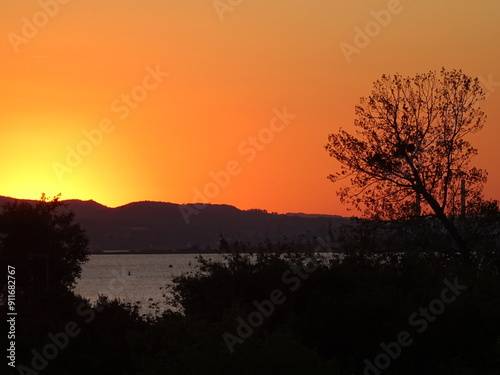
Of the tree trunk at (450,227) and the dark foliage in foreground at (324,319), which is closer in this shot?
the dark foliage in foreground at (324,319)

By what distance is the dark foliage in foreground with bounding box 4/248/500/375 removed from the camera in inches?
796

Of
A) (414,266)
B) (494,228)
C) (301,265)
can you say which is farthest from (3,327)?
(494,228)

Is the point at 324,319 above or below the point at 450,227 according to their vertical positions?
below

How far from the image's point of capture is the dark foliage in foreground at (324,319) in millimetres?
20219

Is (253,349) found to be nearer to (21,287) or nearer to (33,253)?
(21,287)

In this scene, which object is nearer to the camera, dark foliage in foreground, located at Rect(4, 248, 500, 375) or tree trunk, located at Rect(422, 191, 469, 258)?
dark foliage in foreground, located at Rect(4, 248, 500, 375)

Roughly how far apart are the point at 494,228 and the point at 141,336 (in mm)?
15518

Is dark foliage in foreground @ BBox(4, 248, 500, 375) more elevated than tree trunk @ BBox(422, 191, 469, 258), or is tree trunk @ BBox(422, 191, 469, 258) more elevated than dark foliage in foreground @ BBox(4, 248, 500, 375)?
tree trunk @ BBox(422, 191, 469, 258)

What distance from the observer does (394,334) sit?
23.8 metres

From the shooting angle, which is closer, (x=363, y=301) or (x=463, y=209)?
(x=363, y=301)

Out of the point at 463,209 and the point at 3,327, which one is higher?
the point at 463,209

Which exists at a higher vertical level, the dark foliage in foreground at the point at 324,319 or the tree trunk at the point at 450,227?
the tree trunk at the point at 450,227

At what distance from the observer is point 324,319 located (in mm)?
24219

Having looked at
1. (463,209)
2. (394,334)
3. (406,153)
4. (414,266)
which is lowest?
(394,334)
